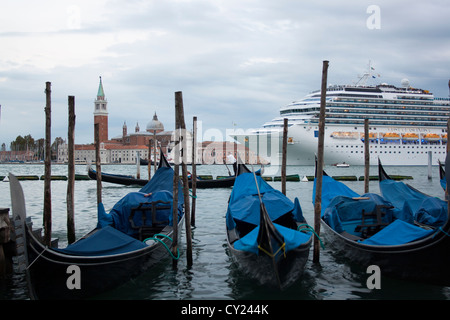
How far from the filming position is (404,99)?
3694cm

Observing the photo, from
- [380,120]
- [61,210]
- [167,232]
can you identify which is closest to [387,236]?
[167,232]

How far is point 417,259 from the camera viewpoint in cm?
480

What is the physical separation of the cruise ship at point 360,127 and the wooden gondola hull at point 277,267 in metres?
29.7

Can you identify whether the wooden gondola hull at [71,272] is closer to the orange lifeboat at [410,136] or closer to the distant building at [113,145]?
the orange lifeboat at [410,136]

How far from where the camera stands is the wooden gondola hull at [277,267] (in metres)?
4.43

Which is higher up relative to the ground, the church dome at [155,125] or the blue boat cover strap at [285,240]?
the church dome at [155,125]

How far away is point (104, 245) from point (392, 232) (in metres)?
3.35

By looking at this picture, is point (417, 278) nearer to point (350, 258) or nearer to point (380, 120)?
point (350, 258)

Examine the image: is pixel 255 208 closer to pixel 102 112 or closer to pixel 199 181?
pixel 199 181

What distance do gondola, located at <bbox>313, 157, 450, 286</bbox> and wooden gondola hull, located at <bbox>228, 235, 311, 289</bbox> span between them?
102 centimetres

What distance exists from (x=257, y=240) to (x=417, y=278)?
1.95m

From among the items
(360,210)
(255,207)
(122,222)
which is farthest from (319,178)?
(122,222)

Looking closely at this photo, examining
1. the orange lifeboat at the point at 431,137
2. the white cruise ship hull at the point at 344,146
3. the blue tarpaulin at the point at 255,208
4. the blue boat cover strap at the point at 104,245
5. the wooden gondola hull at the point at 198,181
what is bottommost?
the wooden gondola hull at the point at 198,181

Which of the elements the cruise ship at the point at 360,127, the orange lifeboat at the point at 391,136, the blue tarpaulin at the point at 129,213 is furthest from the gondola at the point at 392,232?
the orange lifeboat at the point at 391,136
